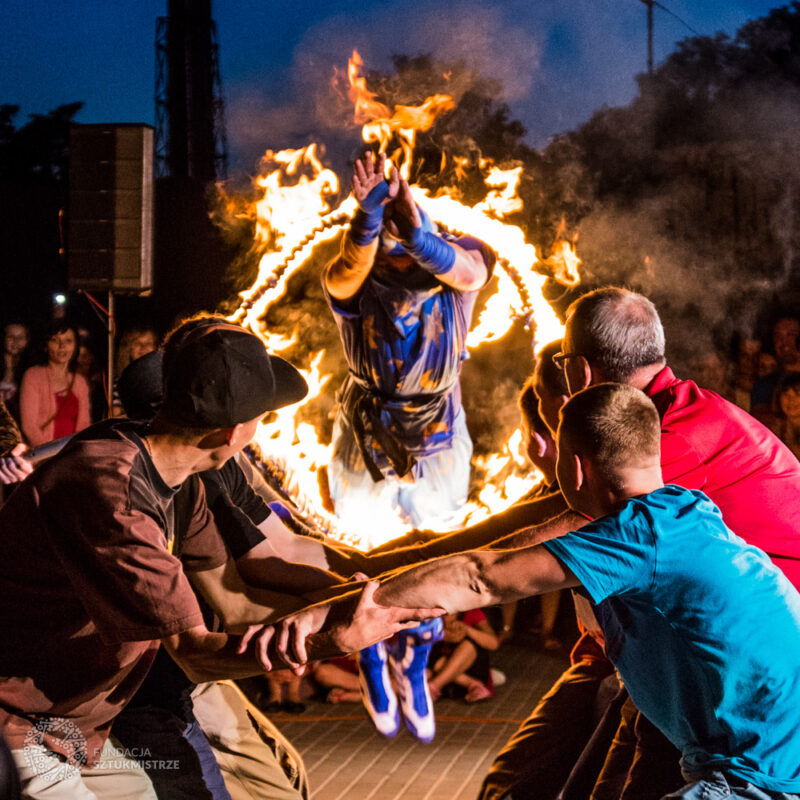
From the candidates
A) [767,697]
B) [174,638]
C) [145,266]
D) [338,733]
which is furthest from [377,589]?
[145,266]

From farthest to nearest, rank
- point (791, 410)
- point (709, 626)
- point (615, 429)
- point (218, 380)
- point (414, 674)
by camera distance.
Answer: point (791, 410)
point (414, 674)
point (218, 380)
point (615, 429)
point (709, 626)

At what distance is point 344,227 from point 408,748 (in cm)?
332

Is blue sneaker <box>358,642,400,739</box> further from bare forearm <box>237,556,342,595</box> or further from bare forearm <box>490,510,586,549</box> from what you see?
bare forearm <box>490,510,586,549</box>

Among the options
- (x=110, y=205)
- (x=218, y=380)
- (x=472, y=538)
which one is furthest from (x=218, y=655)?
(x=110, y=205)

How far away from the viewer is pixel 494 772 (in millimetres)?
3281

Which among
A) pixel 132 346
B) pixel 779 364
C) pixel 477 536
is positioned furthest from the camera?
pixel 132 346

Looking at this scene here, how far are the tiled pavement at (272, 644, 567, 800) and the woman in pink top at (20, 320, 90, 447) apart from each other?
8.95ft

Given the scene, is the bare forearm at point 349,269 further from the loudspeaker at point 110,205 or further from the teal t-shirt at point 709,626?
the teal t-shirt at point 709,626

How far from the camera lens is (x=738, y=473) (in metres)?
2.67

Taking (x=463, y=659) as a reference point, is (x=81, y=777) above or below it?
above

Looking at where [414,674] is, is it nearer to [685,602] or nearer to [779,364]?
[779,364]

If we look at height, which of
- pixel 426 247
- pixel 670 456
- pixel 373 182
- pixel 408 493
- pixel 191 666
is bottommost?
pixel 408 493

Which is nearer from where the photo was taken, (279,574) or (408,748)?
(279,574)

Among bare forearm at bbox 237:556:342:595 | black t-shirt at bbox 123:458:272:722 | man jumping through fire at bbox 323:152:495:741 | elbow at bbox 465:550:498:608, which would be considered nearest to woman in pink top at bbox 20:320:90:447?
man jumping through fire at bbox 323:152:495:741
